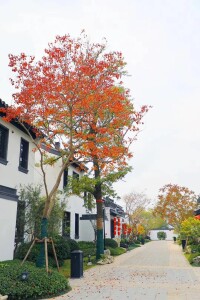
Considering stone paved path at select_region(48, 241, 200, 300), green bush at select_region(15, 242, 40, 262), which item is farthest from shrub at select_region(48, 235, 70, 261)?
stone paved path at select_region(48, 241, 200, 300)

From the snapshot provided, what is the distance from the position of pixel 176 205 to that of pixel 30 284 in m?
27.3

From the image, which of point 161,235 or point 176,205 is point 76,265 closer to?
point 176,205

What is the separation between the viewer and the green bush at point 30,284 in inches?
316

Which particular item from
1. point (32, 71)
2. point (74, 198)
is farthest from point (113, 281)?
point (74, 198)

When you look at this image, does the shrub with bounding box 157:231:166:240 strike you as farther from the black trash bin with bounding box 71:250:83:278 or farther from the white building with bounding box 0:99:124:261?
the black trash bin with bounding box 71:250:83:278

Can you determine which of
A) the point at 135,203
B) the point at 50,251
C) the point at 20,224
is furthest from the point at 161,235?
the point at 20,224

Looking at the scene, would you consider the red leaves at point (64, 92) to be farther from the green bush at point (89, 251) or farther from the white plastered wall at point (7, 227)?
the green bush at point (89, 251)

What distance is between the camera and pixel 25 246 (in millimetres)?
13312

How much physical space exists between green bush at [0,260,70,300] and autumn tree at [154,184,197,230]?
25734 mm

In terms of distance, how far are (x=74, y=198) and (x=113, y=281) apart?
12.9 meters

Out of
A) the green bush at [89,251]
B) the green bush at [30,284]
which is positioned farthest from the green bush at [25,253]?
the green bush at [89,251]

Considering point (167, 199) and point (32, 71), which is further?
point (167, 199)

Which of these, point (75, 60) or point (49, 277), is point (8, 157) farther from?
point (49, 277)

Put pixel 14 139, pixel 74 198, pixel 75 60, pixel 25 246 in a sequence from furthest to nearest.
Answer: pixel 74 198 → pixel 14 139 → pixel 25 246 → pixel 75 60
